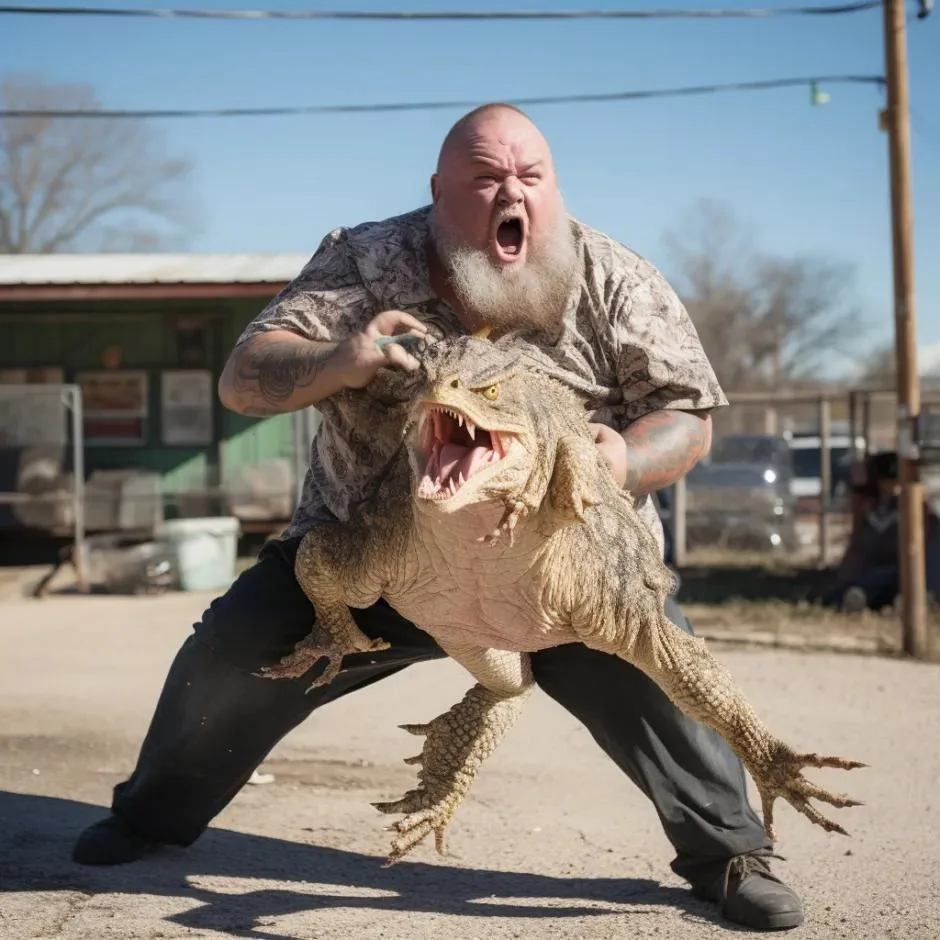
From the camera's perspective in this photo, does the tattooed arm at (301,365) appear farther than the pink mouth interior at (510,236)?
No

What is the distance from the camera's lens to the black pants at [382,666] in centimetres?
→ 401

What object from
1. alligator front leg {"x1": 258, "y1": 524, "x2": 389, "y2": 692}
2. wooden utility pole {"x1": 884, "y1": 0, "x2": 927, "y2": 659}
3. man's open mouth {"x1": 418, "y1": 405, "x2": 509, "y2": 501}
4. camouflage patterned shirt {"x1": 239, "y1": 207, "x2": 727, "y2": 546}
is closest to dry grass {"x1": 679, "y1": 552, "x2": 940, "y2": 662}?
wooden utility pole {"x1": 884, "y1": 0, "x2": 927, "y2": 659}

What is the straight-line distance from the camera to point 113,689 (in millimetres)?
7613

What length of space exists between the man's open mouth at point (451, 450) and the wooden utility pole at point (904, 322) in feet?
22.8

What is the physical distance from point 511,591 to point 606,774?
298 cm

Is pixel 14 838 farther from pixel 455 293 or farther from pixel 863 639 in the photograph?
pixel 863 639

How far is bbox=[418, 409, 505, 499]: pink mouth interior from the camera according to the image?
8.38 feet

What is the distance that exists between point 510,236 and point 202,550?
9.28 meters

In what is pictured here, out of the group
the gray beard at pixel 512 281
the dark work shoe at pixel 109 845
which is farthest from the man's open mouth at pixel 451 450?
the dark work shoe at pixel 109 845

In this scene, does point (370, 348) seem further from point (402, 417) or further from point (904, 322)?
point (904, 322)

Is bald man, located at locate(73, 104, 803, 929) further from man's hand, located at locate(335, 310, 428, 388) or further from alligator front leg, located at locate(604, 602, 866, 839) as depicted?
alligator front leg, located at locate(604, 602, 866, 839)

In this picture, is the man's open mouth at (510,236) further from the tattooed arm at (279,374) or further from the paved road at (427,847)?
the paved road at (427,847)

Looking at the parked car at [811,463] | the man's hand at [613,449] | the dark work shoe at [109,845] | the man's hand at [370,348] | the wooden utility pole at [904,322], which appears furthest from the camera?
the parked car at [811,463]

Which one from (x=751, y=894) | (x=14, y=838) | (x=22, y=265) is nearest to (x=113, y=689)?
(x=14, y=838)
